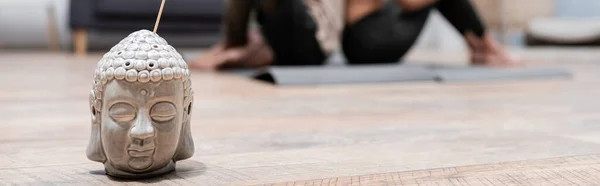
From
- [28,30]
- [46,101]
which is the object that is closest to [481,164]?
[46,101]

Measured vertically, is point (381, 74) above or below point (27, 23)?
above

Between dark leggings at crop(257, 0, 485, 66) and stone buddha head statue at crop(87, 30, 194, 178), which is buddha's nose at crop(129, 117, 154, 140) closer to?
stone buddha head statue at crop(87, 30, 194, 178)

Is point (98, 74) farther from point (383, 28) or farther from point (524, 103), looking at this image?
point (383, 28)

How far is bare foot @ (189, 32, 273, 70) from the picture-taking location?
2469mm

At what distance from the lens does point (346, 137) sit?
92 cm

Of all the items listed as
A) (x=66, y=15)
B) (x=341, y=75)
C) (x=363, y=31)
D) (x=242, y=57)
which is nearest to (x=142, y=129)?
(x=341, y=75)

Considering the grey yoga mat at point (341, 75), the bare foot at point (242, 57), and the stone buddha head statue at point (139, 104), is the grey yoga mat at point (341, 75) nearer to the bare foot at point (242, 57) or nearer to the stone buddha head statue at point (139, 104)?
the bare foot at point (242, 57)

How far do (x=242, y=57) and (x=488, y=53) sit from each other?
90 cm

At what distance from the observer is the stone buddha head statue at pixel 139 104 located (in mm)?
561

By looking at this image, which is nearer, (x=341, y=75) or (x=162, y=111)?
(x=162, y=111)

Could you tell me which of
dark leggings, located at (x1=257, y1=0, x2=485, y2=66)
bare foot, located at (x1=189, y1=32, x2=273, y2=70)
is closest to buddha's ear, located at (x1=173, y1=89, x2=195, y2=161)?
dark leggings, located at (x1=257, y1=0, x2=485, y2=66)

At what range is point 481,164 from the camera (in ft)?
2.33

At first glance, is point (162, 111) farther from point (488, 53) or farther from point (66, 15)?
point (66, 15)

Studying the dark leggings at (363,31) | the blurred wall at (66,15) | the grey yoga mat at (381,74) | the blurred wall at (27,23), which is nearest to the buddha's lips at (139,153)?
the grey yoga mat at (381,74)
